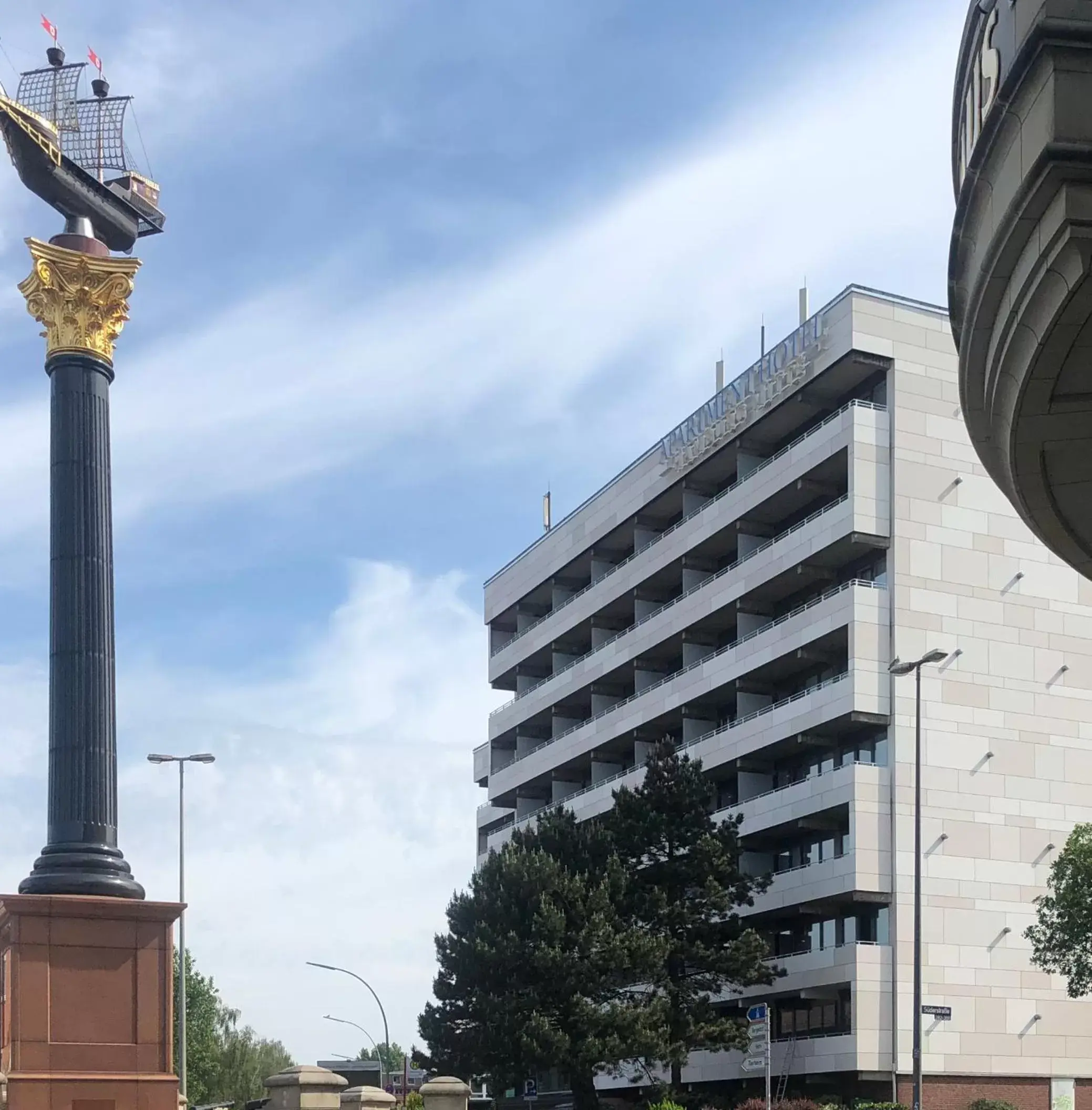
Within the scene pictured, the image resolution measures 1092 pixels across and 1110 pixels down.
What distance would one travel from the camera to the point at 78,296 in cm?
2997

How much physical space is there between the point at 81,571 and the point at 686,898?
28.9 m

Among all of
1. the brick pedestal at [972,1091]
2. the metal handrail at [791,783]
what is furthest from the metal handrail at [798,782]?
the brick pedestal at [972,1091]

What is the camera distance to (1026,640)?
184 feet

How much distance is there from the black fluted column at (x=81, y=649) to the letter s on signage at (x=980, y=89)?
1895 centimetres

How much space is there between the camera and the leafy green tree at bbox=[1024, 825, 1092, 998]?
42375mm

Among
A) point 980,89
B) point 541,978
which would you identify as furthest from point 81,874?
point 541,978

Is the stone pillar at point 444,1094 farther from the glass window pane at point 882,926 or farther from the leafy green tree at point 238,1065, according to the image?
the leafy green tree at point 238,1065

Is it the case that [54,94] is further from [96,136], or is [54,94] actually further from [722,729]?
[722,729]

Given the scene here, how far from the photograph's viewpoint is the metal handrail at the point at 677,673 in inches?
2169

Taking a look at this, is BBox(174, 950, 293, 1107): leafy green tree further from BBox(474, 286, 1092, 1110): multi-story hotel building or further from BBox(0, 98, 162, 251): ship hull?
BBox(0, 98, 162, 251): ship hull

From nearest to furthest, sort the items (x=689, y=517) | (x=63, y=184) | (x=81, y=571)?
(x=81, y=571)
(x=63, y=184)
(x=689, y=517)

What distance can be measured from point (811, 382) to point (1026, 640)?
11.0 meters

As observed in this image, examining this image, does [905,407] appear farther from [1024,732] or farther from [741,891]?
[741,891]

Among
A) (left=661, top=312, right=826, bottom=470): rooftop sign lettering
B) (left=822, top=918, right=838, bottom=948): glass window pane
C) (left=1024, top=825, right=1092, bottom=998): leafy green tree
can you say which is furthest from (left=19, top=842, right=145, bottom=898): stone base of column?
(left=661, top=312, right=826, bottom=470): rooftop sign lettering
